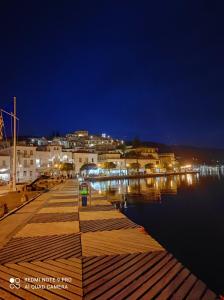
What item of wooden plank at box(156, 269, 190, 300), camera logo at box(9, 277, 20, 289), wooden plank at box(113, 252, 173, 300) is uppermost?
Answer: camera logo at box(9, 277, 20, 289)

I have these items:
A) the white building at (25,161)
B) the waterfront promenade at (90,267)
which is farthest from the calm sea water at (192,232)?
the white building at (25,161)

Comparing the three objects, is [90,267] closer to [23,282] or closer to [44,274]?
[44,274]

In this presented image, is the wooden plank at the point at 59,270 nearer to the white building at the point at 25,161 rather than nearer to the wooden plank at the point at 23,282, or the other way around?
the wooden plank at the point at 23,282

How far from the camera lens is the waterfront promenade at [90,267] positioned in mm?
5418

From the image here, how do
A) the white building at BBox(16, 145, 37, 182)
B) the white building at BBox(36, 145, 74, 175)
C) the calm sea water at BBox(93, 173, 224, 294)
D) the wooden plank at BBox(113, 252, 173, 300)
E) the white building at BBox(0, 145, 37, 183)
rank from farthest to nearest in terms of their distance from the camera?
the white building at BBox(36, 145, 74, 175) < the white building at BBox(16, 145, 37, 182) < the white building at BBox(0, 145, 37, 183) < the calm sea water at BBox(93, 173, 224, 294) < the wooden plank at BBox(113, 252, 173, 300)

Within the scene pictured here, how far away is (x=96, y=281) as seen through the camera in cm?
584

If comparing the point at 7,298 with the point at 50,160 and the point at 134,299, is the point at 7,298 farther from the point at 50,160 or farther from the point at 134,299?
the point at 50,160

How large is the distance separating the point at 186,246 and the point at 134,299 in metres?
9.59

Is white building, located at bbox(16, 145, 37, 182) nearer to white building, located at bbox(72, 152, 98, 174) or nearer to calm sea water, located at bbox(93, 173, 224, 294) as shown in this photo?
white building, located at bbox(72, 152, 98, 174)

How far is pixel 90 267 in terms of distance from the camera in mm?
6594

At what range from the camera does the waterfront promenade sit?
17.8ft

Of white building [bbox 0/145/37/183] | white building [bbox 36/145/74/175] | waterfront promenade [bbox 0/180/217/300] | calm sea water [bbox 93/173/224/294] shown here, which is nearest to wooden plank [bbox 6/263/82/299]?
waterfront promenade [bbox 0/180/217/300]

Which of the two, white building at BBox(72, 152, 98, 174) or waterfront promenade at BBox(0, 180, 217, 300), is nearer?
waterfront promenade at BBox(0, 180, 217, 300)

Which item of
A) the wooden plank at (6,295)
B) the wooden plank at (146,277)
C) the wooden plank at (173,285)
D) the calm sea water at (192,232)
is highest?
the wooden plank at (6,295)
